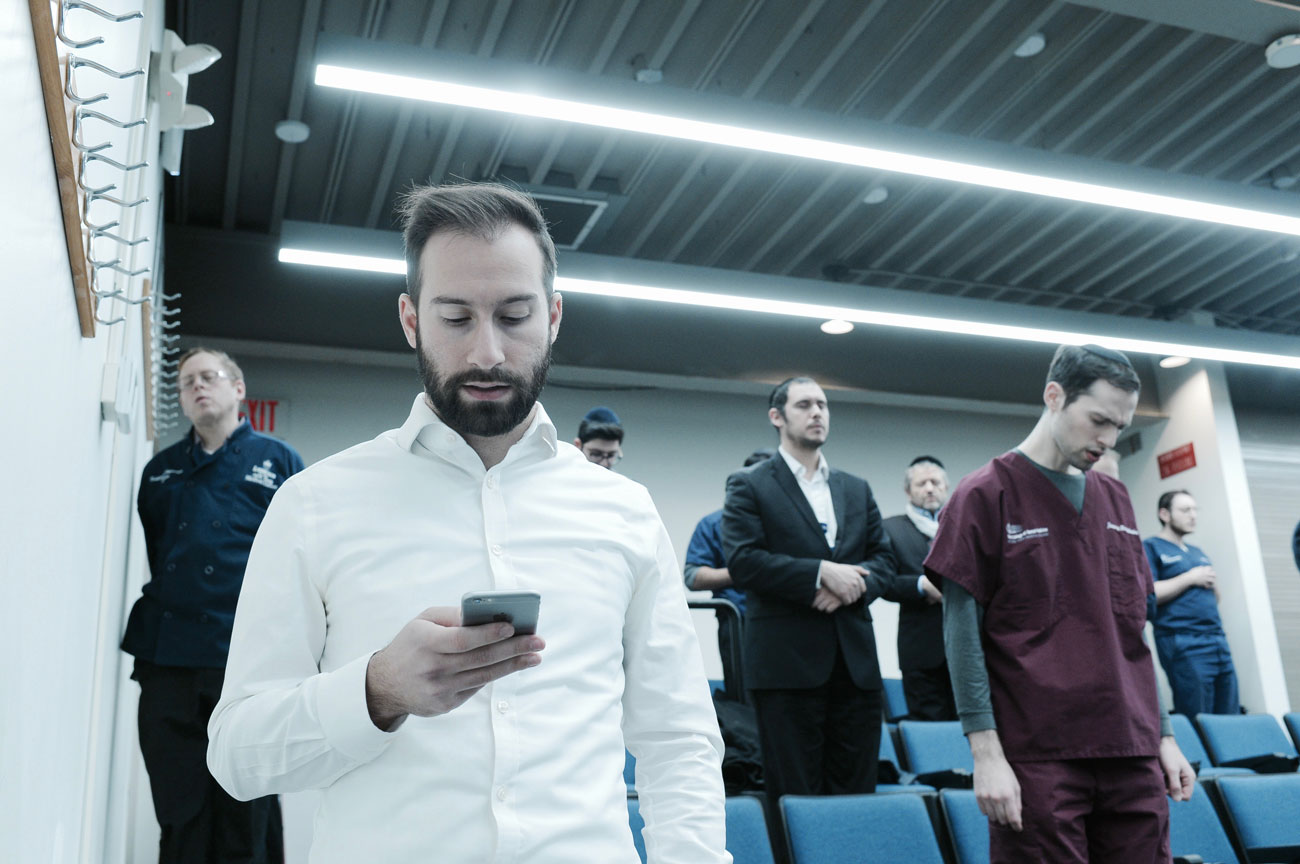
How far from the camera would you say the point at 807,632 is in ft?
10.3

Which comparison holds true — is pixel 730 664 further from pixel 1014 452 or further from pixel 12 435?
pixel 12 435

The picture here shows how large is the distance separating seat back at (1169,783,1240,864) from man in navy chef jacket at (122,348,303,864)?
257cm

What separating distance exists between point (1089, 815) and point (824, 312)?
12.1 ft

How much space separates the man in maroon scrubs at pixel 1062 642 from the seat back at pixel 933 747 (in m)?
1.63

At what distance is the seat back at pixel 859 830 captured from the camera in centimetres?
246

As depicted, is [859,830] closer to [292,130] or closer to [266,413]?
[292,130]

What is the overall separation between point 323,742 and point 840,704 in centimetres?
237

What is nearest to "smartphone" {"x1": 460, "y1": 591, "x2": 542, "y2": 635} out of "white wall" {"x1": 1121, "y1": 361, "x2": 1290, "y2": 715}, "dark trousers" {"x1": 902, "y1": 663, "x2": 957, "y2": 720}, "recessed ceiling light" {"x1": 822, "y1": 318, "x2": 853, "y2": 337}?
"dark trousers" {"x1": 902, "y1": 663, "x2": 957, "y2": 720}

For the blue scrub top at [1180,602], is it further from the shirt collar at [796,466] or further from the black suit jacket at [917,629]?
the shirt collar at [796,466]

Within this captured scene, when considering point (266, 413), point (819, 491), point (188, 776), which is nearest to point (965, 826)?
point (819, 491)

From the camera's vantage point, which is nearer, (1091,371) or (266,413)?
(1091,371)

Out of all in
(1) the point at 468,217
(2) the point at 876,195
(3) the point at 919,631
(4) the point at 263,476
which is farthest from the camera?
(2) the point at 876,195

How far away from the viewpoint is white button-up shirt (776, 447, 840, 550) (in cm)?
339

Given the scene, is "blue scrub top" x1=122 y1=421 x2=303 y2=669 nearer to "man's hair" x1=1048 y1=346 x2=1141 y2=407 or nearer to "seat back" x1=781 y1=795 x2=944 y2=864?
"seat back" x1=781 y1=795 x2=944 y2=864
